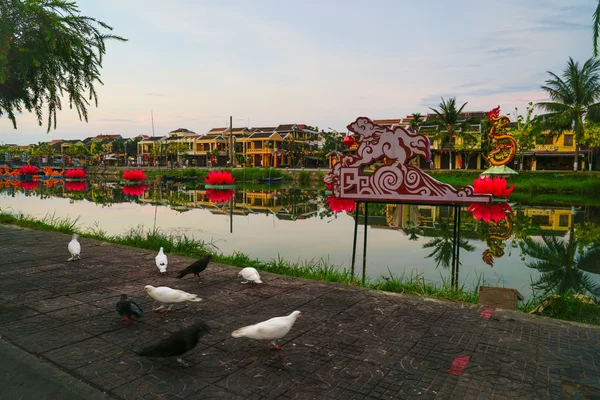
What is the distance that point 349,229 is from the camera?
13.7 m

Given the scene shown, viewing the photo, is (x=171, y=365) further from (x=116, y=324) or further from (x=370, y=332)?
(x=370, y=332)

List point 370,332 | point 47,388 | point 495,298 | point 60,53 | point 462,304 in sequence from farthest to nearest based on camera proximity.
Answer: point 60,53 → point 495,298 → point 462,304 → point 370,332 → point 47,388

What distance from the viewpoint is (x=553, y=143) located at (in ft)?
133

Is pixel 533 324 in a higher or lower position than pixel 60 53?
lower

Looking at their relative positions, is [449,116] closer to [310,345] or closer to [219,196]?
[219,196]

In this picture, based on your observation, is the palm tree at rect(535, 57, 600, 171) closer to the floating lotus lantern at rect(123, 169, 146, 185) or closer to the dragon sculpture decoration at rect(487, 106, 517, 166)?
the dragon sculpture decoration at rect(487, 106, 517, 166)

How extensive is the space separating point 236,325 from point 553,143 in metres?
45.1

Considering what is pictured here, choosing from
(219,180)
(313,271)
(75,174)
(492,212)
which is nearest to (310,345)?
(313,271)

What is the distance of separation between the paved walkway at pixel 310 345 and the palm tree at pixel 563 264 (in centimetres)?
314

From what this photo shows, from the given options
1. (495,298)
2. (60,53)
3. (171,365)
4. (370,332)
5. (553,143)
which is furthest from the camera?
(553,143)

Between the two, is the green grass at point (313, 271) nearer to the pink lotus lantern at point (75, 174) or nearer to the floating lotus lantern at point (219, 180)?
the floating lotus lantern at point (219, 180)

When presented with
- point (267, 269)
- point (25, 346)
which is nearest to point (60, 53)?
point (267, 269)

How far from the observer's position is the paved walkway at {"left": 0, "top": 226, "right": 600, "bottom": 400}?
257cm

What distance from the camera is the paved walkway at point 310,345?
2.57 metres
